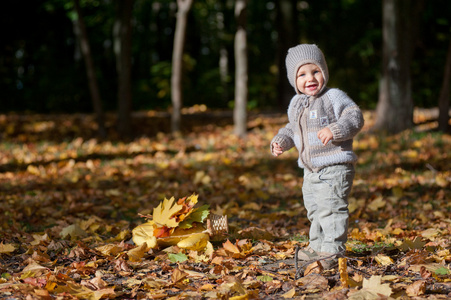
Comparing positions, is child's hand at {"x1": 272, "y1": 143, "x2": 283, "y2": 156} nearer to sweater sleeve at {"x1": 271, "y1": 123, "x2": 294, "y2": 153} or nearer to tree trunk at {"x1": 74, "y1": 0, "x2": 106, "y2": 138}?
sweater sleeve at {"x1": 271, "y1": 123, "x2": 294, "y2": 153}

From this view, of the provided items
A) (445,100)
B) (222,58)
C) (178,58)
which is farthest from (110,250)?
(222,58)

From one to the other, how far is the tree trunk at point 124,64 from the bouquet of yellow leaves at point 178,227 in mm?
8746

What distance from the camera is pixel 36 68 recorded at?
19.3 metres

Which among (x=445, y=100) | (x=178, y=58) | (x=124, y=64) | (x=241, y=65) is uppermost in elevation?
(x=178, y=58)

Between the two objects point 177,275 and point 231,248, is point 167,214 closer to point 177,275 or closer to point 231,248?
point 231,248

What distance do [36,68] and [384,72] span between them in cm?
1408

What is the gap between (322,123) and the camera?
10.7 feet

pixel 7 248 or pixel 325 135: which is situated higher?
pixel 325 135

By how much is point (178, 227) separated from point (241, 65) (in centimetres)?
786

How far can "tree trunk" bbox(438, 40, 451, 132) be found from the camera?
30.2ft

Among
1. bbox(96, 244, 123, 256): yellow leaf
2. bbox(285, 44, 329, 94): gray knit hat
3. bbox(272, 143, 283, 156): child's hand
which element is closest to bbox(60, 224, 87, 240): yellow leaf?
bbox(96, 244, 123, 256): yellow leaf

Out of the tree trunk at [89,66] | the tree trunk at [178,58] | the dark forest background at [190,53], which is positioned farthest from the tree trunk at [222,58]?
the tree trunk at [89,66]

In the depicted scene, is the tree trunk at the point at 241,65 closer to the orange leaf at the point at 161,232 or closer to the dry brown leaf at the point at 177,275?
the orange leaf at the point at 161,232

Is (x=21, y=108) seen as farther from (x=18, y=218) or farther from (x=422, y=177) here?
(x=422, y=177)
